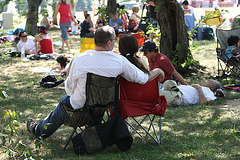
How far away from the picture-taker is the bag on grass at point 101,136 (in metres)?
4.07

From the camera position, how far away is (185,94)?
21.7 ft

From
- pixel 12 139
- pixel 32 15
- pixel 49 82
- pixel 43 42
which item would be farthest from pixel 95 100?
pixel 32 15

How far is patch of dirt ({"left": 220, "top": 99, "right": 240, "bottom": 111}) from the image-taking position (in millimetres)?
6270

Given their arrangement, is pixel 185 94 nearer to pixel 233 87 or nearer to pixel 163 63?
pixel 163 63

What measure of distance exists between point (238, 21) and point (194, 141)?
25.1 feet

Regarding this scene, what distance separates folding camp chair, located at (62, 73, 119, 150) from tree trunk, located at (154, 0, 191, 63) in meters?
5.15

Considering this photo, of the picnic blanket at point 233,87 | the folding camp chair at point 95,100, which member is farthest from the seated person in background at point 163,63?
the folding camp chair at point 95,100

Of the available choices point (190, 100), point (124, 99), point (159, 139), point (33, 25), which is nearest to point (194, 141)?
point (159, 139)

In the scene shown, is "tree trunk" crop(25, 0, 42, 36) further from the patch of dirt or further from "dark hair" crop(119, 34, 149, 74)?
"dark hair" crop(119, 34, 149, 74)

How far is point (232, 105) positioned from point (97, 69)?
327 cm

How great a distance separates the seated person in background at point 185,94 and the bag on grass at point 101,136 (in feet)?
7.96

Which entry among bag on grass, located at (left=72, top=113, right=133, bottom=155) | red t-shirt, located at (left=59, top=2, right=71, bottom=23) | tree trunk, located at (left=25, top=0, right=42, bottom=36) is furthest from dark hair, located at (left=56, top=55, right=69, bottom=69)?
tree trunk, located at (left=25, top=0, right=42, bottom=36)

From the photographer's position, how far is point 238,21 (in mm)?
11461

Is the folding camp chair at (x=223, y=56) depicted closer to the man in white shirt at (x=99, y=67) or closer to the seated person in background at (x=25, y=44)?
the man in white shirt at (x=99, y=67)
